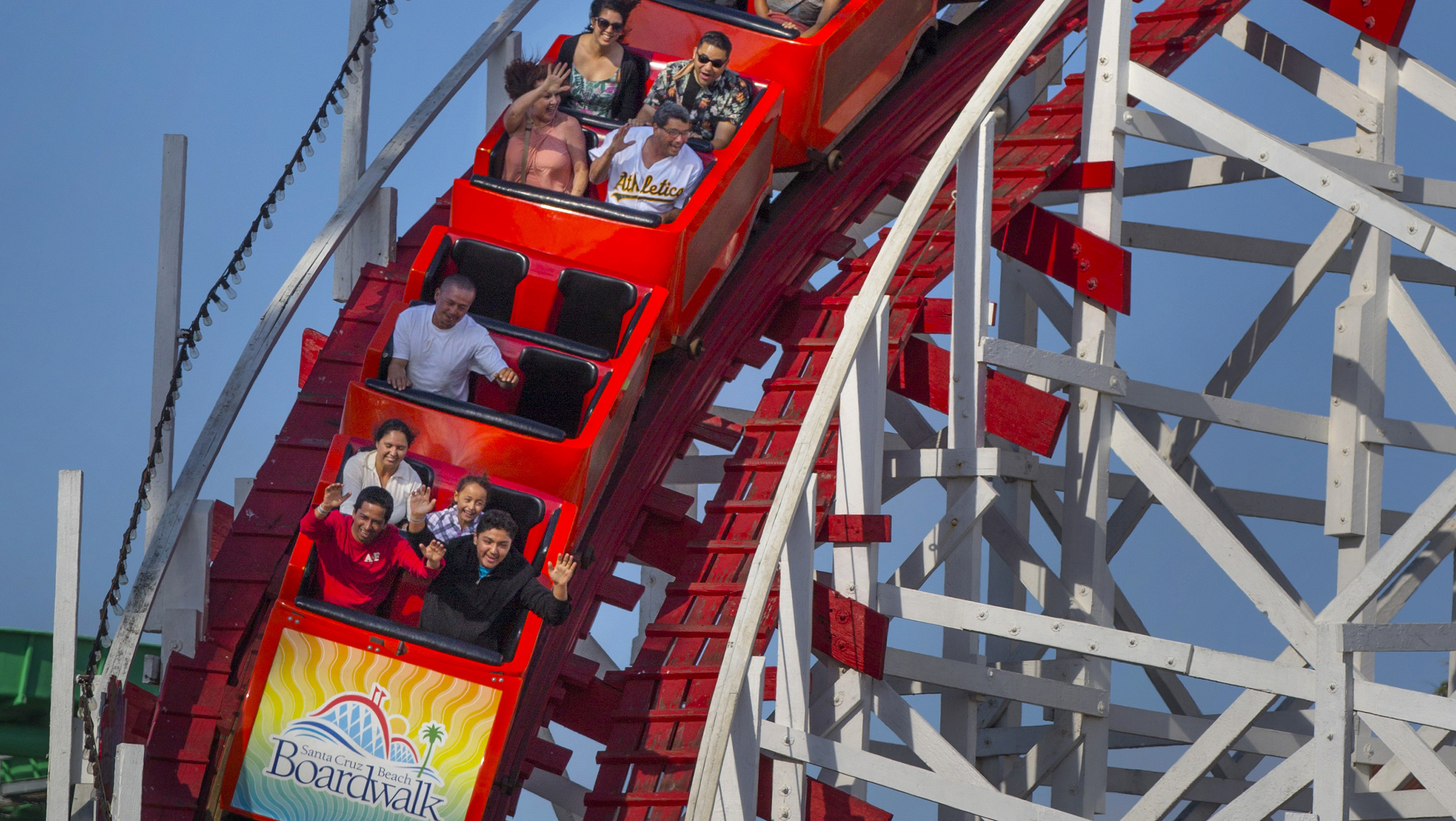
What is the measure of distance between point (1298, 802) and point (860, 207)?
3.83 meters

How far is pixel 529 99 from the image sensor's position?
5500 mm

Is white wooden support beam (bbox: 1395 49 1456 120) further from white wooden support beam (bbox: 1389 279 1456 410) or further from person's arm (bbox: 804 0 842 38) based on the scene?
person's arm (bbox: 804 0 842 38)

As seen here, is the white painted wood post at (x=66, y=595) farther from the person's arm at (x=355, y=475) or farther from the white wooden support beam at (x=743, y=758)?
the white wooden support beam at (x=743, y=758)

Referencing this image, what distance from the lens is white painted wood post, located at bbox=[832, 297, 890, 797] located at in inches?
165

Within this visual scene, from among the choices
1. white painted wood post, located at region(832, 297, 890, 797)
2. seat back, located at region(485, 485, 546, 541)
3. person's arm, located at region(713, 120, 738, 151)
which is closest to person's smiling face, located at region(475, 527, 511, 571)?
seat back, located at region(485, 485, 546, 541)

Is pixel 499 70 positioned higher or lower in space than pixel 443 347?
higher

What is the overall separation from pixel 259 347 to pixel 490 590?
5.61ft

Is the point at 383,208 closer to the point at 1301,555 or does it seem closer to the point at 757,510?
the point at 757,510

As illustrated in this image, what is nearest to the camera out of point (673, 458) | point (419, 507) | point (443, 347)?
point (419, 507)

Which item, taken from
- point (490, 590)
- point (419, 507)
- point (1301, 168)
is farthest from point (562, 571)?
point (1301, 168)

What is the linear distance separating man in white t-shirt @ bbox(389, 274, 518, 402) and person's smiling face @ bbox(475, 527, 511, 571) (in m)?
0.65

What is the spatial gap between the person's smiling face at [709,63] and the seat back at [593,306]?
Answer: 98 centimetres

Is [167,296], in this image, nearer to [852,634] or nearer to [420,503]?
[420,503]

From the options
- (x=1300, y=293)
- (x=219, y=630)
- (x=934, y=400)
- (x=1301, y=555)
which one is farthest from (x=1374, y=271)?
(x=1301, y=555)
